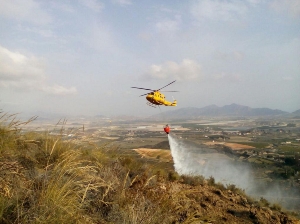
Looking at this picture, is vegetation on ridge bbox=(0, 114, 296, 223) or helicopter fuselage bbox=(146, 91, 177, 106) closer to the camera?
vegetation on ridge bbox=(0, 114, 296, 223)

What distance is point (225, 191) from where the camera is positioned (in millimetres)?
8656

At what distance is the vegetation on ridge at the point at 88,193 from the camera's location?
318cm

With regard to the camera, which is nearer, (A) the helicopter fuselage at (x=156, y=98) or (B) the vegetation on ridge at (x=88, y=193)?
(B) the vegetation on ridge at (x=88, y=193)

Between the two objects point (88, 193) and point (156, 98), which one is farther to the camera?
point (156, 98)

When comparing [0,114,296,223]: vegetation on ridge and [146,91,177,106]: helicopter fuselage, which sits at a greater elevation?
[146,91,177,106]: helicopter fuselage

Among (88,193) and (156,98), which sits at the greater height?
(156,98)

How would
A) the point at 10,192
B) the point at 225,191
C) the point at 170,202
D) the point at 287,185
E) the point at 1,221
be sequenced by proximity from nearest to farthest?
the point at 1,221, the point at 10,192, the point at 170,202, the point at 225,191, the point at 287,185

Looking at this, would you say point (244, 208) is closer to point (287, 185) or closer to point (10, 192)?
point (10, 192)

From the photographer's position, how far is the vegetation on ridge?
3.18 m

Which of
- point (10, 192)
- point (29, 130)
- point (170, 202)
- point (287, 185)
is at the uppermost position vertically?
point (29, 130)

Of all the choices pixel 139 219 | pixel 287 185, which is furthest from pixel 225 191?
pixel 287 185

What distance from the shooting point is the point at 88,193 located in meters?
4.35

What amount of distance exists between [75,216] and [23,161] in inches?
111

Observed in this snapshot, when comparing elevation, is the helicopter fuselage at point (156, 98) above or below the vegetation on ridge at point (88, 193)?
above
